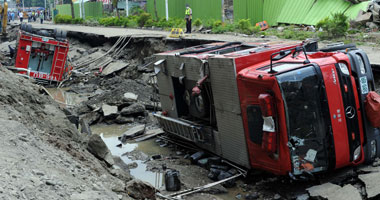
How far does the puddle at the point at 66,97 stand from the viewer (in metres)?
17.1

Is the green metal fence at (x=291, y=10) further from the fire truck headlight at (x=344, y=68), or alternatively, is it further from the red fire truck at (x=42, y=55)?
the fire truck headlight at (x=344, y=68)

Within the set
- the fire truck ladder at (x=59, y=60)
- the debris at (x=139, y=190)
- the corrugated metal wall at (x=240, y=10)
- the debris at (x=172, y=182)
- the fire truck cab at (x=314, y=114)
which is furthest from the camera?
the corrugated metal wall at (x=240, y=10)

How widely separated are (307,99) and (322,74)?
1.35 ft

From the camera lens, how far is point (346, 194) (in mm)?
6402

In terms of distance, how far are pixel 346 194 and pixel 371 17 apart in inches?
538

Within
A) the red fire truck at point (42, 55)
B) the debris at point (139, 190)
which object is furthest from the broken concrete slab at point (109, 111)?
the debris at point (139, 190)

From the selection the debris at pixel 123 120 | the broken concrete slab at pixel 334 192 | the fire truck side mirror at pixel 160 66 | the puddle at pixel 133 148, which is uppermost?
the fire truck side mirror at pixel 160 66

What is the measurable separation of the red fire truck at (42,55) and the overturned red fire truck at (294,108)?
40.2 ft

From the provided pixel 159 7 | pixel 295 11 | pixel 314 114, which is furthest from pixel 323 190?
pixel 159 7

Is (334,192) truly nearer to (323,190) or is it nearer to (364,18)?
(323,190)

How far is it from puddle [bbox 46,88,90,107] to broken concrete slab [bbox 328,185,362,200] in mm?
11722

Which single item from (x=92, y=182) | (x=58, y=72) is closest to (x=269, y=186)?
(x=92, y=182)

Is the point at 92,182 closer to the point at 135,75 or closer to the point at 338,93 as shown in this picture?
the point at 338,93

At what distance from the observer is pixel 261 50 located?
27.0ft
